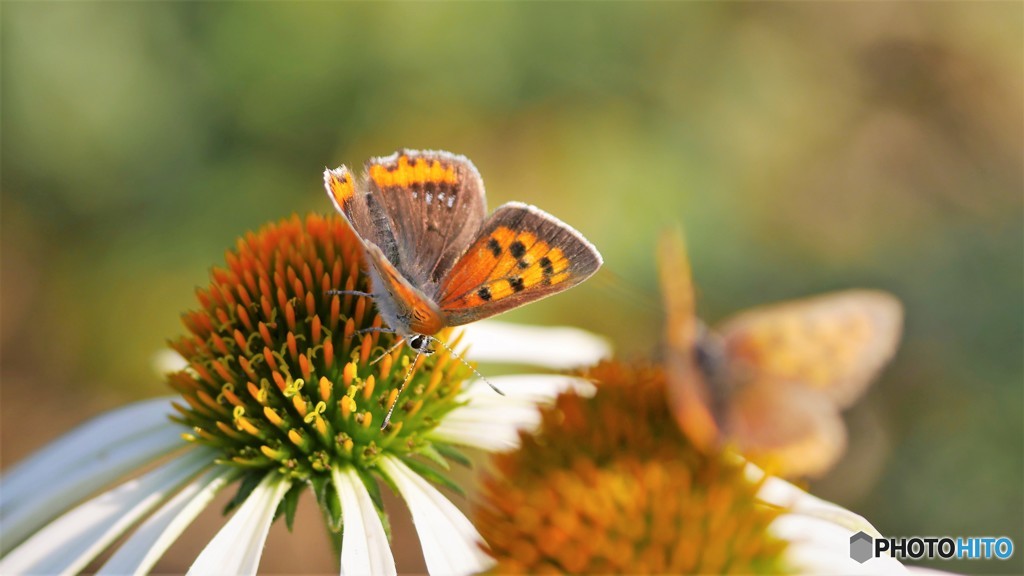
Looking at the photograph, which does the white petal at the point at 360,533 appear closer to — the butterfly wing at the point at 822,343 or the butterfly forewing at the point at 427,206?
the butterfly forewing at the point at 427,206

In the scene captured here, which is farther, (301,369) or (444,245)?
(444,245)

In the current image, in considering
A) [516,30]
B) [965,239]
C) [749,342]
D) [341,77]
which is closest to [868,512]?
[965,239]

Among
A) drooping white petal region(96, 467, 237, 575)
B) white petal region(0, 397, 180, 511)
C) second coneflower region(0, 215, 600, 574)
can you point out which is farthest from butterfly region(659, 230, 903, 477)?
white petal region(0, 397, 180, 511)

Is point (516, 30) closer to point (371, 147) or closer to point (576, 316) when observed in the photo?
point (371, 147)

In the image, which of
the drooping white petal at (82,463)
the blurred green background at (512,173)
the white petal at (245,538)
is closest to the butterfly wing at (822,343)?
the white petal at (245,538)

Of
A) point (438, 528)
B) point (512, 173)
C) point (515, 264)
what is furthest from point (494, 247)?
point (512, 173)

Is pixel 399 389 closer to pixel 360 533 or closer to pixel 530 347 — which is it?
pixel 360 533
